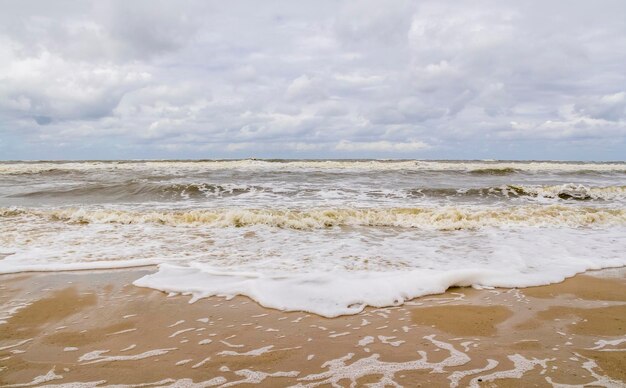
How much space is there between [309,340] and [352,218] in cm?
637

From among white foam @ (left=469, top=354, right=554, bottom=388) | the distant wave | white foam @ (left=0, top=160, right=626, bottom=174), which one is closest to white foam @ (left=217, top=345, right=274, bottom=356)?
white foam @ (left=469, top=354, right=554, bottom=388)

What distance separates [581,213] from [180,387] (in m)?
10.6

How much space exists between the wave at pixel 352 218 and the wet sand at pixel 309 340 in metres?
4.51

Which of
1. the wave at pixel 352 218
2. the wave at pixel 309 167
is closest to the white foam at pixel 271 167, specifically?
the wave at pixel 309 167

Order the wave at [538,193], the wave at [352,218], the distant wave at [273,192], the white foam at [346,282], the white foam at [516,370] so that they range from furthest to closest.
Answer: the wave at [538,193], the distant wave at [273,192], the wave at [352,218], the white foam at [346,282], the white foam at [516,370]

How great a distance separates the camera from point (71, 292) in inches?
187

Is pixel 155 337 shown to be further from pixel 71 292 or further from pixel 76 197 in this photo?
pixel 76 197

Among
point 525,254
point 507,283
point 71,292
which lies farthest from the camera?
point 525,254

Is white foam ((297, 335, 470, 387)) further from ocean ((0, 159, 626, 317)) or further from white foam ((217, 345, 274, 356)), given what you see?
ocean ((0, 159, 626, 317))

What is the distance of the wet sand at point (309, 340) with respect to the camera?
2.89 meters

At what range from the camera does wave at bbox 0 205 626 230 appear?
30.5 feet

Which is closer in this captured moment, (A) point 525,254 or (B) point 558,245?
(A) point 525,254

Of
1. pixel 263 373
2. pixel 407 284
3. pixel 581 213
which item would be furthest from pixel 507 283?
pixel 581 213

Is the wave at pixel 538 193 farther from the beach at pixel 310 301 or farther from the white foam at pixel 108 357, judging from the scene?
the white foam at pixel 108 357
